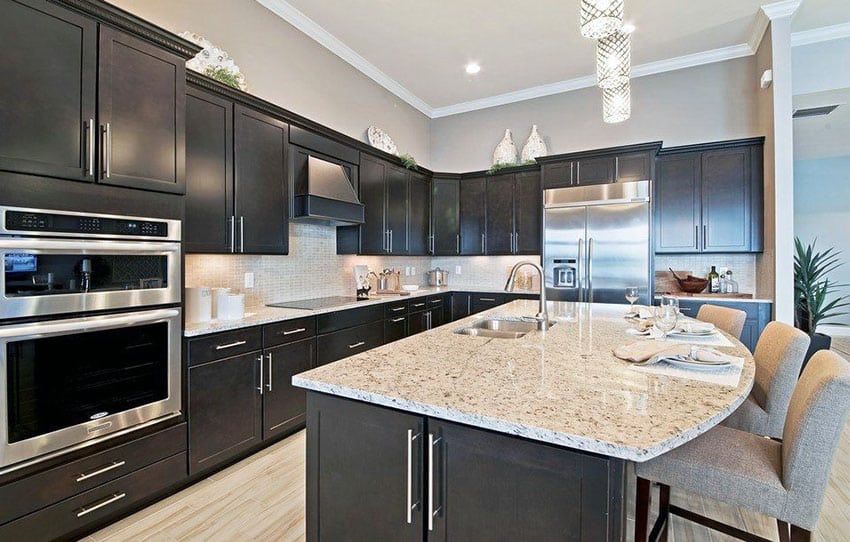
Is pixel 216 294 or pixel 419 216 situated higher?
pixel 419 216

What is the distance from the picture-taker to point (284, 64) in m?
3.55

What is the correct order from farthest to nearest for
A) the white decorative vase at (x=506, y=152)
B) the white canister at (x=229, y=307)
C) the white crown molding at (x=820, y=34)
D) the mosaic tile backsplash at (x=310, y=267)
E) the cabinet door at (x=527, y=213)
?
the white decorative vase at (x=506, y=152), the cabinet door at (x=527, y=213), the white crown molding at (x=820, y=34), the mosaic tile backsplash at (x=310, y=267), the white canister at (x=229, y=307)

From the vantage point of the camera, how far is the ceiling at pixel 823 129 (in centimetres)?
397

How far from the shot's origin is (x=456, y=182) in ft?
18.0

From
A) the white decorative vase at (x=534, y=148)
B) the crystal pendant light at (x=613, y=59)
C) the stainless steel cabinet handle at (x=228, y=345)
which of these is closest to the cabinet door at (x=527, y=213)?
the white decorative vase at (x=534, y=148)

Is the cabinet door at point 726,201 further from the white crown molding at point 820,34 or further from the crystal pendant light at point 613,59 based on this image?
the crystal pendant light at point 613,59

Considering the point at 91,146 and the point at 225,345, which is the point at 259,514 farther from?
the point at 91,146

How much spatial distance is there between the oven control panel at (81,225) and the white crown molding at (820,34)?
19.2 ft

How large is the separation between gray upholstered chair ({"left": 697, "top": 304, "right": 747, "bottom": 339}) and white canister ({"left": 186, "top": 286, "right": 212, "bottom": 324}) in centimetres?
321

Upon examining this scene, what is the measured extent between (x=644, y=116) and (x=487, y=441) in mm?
4950

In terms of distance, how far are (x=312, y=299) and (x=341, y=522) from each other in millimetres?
2792

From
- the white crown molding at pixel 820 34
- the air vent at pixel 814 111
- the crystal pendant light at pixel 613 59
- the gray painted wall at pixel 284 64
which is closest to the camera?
the crystal pendant light at pixel 613 59

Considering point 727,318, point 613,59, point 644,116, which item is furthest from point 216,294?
point 644,116

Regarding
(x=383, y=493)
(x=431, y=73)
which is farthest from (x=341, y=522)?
(x=431, y=73)
